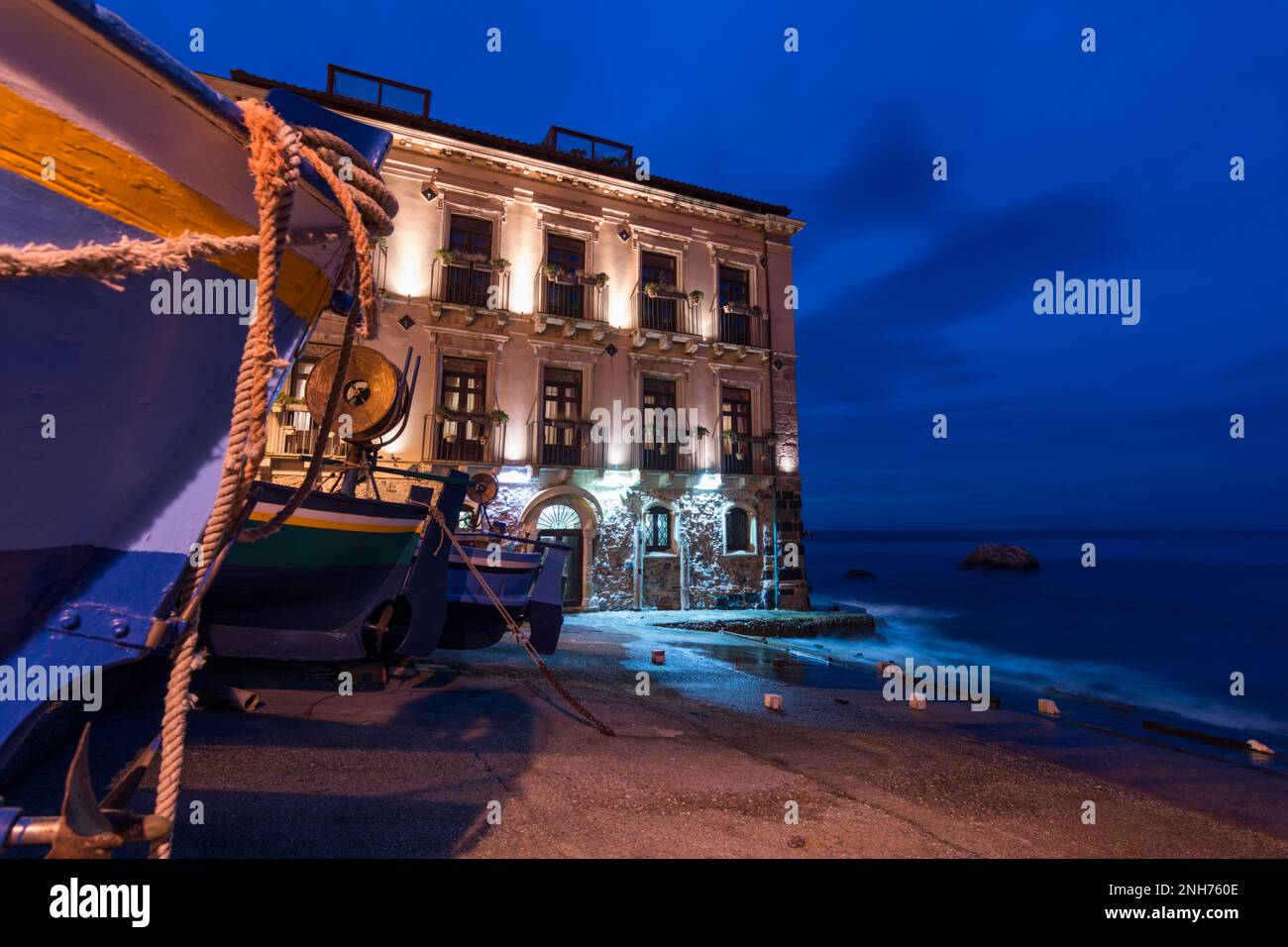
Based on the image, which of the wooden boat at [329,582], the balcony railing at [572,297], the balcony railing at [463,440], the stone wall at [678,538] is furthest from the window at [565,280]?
the wooden boat at [329,582]

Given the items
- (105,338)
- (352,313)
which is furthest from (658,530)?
(105,338)

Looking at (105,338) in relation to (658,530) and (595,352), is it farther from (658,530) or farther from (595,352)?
(658,530)

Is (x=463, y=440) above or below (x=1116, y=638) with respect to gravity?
above

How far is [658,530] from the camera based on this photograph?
16.5m

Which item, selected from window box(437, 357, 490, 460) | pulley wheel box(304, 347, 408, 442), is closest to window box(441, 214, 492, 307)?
window box(437, 357, 490, 460)

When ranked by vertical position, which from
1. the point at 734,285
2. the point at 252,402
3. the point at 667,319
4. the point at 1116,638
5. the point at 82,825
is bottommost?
the point at 1116,638

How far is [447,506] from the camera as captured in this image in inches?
244

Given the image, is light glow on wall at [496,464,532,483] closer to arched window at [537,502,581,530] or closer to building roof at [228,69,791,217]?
arched window at [537,502,581,530]

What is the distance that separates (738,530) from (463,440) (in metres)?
8.20

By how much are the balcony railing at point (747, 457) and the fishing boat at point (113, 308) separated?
601 inches

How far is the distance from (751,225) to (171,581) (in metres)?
19.0

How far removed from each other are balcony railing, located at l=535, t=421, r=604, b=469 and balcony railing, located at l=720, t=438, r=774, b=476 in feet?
12.4

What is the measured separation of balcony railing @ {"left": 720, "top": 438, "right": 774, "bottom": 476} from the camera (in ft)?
56.1

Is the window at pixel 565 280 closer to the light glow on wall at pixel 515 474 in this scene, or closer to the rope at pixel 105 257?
the light glow on wall at pixel 515 474
